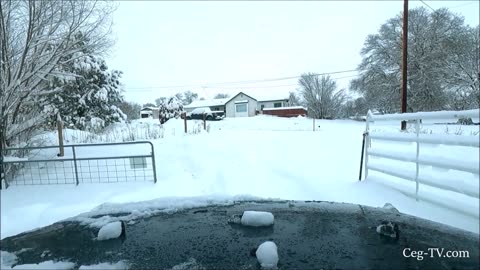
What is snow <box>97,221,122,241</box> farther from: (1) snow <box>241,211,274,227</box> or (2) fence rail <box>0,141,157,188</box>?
(2) fence rail <box>0,141,157,188</box>

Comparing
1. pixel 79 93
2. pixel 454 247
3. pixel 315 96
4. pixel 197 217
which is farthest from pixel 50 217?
pixel 315 96

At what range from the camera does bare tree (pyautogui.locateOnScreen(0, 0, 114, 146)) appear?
754 cm

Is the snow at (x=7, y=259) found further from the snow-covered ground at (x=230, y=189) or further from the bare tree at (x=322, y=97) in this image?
the bare tree at (x=322, y=97)

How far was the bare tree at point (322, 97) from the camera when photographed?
166 ft

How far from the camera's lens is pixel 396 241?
12.0 feet

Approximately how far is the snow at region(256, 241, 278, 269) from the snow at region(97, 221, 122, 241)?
1846 millimetres

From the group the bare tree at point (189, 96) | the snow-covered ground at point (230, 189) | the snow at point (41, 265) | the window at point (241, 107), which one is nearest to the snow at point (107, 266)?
the snow at point (41, 265)

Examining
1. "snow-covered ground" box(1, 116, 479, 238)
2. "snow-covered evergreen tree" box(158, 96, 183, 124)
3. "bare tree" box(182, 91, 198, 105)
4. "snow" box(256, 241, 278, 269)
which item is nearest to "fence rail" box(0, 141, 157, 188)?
"snow-covered ground" box(1, 116, 479, 238)

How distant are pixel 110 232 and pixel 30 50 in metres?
6.29

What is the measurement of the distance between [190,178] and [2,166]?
355 centimetres

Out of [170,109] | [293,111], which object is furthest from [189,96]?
[170,109]

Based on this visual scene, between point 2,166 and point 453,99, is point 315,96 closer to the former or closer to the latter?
point 453,99

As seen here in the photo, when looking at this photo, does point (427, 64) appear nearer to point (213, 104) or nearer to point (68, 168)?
point (68, 168)

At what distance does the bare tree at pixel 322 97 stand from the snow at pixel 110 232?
47.7 metres
